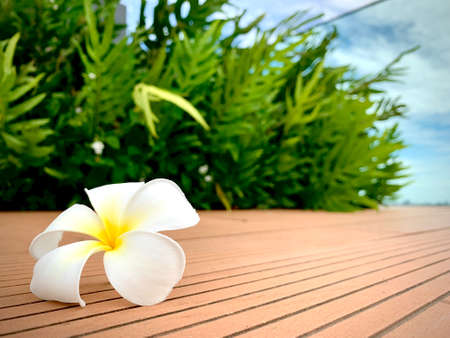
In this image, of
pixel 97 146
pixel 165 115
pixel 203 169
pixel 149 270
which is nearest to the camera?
pixel 149 270

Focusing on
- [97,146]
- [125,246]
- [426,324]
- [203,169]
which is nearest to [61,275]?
[125,246]

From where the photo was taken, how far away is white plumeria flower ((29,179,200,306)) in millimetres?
336

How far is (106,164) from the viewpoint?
1286 millimetres

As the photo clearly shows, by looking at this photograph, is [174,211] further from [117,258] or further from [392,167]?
[392,167]

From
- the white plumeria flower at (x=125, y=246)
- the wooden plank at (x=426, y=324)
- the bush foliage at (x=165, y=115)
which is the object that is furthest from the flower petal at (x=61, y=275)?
the bush foliage at (x=165, y=115)

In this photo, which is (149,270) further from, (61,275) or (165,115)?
(165,115)

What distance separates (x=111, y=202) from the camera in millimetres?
419

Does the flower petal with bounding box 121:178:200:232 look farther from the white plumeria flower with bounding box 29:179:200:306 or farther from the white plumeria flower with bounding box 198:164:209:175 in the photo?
the white plumeria flower with bounding box 198:164:209:175

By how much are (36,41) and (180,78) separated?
51 centimetres

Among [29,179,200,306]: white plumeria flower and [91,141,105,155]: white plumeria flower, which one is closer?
[29,179,200,306]: white plumeria flower

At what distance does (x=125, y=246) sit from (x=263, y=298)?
0.15 m

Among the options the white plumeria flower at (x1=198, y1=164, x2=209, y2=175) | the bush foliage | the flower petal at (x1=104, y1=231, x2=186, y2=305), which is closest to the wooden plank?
the flower petal at (x1=104, y1=231, x2=186, y2=305)

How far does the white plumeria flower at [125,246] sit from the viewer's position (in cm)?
34

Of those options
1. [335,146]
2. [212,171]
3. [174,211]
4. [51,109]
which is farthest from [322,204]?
[174,211]
